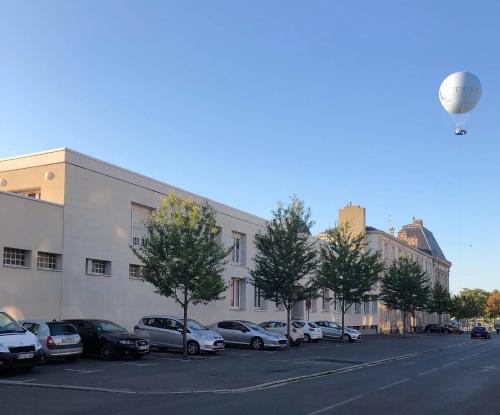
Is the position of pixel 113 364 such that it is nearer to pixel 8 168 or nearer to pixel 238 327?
pixel 238 327

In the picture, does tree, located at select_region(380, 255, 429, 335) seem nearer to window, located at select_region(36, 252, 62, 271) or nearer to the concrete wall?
window, located at select_region(36, 252, 62, 271)

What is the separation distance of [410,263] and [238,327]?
124 ft

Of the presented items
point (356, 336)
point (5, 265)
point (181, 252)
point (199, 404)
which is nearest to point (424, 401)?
point (199, 404)

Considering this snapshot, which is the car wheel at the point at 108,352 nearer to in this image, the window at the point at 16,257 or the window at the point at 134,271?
the window at the point at 16,257

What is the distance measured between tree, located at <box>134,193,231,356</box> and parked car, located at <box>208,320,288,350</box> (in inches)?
198

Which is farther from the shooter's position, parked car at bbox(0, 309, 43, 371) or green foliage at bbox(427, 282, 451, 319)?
green foliage at bbox(427, 282, 451, 319)

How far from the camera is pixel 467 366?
2133cm

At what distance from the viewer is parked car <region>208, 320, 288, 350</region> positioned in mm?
29156

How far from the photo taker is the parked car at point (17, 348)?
1508 centimetres

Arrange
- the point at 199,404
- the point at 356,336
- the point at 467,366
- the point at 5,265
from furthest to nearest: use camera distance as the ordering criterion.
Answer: the point at 356,336 → the point at 5,265 → the point at 467,366 → the point at 199,404

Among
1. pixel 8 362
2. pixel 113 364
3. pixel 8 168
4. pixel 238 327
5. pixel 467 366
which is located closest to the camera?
pixel 8 362

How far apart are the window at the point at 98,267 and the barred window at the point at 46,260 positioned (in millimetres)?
1996

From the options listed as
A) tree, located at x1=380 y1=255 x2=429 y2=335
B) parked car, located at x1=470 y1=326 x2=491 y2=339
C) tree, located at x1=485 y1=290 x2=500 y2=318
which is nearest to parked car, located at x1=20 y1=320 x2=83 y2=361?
tree, located at x1=380 y1=255 x2=429 y2=335

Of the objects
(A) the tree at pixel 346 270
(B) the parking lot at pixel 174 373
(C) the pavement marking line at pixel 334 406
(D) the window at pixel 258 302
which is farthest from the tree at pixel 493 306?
(C) the pavement marking line at pixel 334 406
